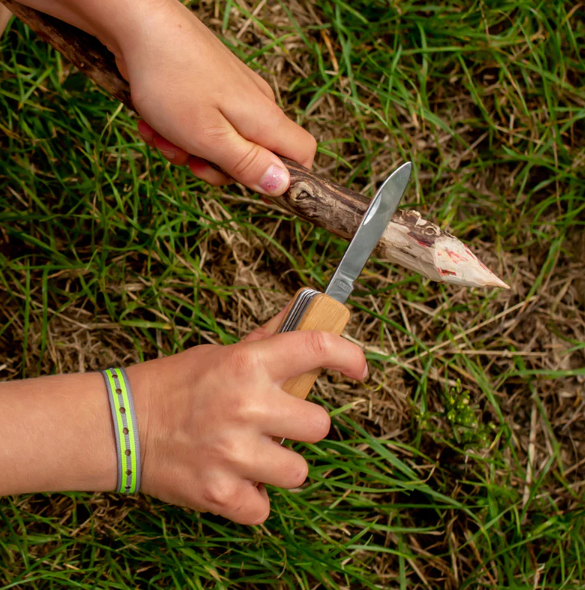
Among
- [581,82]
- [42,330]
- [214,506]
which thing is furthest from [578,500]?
[42,330]

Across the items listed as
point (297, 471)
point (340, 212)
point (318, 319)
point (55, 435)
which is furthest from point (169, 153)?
point (297, 471)

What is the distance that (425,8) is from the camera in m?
2.05

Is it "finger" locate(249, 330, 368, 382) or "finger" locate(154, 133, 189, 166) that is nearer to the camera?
"finger" locate(249, 330, 368, 382)

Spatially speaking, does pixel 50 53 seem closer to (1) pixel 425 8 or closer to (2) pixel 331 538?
(1) pixel 425 8

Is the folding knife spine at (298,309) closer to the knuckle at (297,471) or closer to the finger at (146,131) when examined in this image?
the knuckle at (297,471)

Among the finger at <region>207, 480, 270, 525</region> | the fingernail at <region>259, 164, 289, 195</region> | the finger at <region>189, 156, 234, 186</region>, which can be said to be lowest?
the finger at <region>207, 480, 270, 525</region>

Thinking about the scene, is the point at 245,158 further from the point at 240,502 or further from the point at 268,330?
the point at 240,502

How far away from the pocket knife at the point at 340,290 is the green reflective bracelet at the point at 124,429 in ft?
1.11

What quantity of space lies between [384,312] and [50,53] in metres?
1.33

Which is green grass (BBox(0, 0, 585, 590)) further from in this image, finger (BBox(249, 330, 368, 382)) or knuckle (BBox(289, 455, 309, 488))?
finger (BBox(249, 330, 368, 382))

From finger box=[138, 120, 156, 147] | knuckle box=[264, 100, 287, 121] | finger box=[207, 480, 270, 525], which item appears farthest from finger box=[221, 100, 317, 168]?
finger box=[207, 480, 270, 525]

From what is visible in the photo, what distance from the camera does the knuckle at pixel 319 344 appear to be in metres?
1.22

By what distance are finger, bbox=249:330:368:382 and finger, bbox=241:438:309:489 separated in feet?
0.50

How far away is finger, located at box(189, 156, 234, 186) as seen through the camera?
1556 mm
